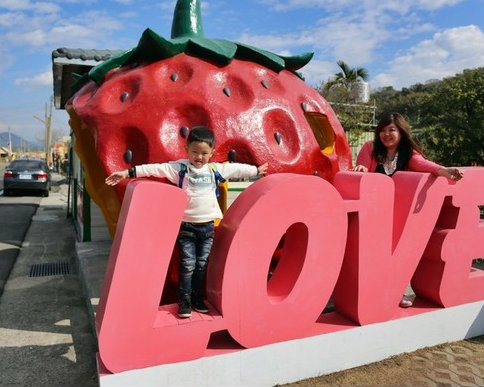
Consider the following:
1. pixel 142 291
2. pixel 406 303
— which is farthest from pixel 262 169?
pixel 406 303

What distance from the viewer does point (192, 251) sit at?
118 inches

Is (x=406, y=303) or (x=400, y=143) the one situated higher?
(x=400, y=143)

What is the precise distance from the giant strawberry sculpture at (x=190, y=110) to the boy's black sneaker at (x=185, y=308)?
1.05 metres

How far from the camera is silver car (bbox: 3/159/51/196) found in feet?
53.9

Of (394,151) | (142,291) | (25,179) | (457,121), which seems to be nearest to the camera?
(142,291)

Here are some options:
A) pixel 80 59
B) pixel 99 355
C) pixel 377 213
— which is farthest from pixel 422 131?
pixel 99 355

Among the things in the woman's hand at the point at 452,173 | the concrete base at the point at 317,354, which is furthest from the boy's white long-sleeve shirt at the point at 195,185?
the woman's hand at the point at 452,173

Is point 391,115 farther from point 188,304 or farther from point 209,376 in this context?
point 209,376

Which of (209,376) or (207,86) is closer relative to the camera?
(209,376)

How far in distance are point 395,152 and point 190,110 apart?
1833mm

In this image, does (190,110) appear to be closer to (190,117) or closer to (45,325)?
(190,117)

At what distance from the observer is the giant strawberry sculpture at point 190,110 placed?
339 centimetres

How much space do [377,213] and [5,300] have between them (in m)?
4.18

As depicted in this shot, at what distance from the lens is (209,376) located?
2867 millimetres
